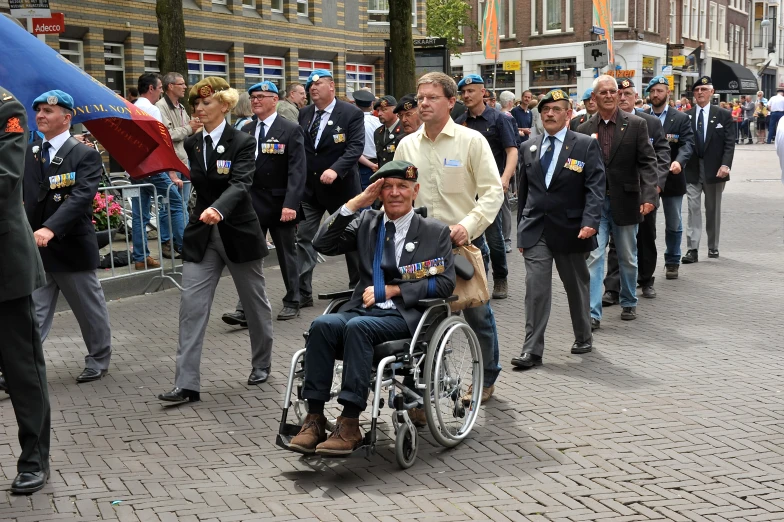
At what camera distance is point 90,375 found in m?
7.62

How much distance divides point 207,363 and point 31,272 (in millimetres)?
2935

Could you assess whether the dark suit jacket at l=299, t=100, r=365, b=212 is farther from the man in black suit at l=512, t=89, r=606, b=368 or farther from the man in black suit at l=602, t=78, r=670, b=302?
the man in black suit at l=512, t=89, r=606, b=368

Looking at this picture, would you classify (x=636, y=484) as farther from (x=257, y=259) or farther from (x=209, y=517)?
(x=257, y=259)

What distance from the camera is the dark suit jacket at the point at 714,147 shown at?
12836 mm

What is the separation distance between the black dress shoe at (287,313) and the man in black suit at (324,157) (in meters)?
0.56

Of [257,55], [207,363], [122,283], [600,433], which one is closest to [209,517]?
[600,433]

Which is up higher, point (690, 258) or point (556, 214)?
point (556, 214)

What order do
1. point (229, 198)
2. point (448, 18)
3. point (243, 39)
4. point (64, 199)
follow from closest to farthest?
point (229, 198)
point (64, 199)
point (243, 39)
point (448, 18)

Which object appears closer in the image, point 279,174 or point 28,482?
point 28,482

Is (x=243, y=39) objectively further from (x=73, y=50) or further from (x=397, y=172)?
(x=397, y=172)

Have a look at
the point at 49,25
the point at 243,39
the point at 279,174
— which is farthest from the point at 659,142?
the point at 243,39

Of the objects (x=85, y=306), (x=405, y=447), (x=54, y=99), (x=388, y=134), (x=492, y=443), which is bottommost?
(x=492, y=443)

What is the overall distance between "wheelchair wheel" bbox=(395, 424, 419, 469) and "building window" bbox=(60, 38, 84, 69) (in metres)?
21.2

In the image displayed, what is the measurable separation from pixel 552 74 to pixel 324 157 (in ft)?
157
